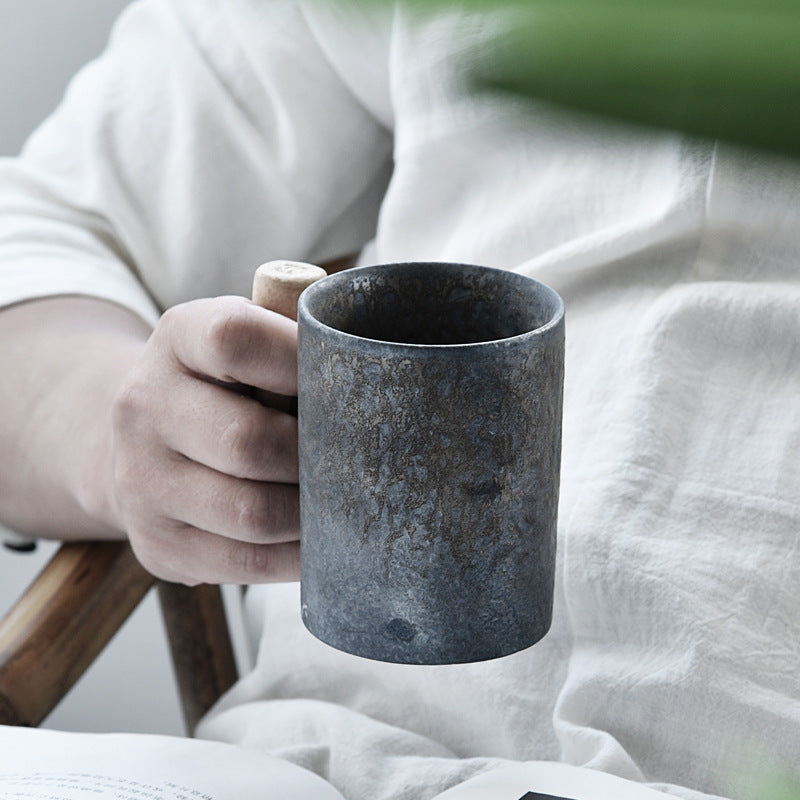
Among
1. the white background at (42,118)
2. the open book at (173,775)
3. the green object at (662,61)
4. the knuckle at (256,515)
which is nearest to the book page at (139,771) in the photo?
the open book at (173,775)

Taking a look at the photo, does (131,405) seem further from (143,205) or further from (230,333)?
(143,205)

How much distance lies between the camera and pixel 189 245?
0.85 m

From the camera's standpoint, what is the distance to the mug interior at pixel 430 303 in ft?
1.38

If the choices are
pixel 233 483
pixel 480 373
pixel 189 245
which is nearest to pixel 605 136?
pixel 480 373

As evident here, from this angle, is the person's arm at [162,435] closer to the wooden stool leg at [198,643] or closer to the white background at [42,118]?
the wooden stool leg at [198,643]

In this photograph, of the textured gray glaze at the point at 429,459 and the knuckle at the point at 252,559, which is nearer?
the textured gray glaze at the point at 429,459

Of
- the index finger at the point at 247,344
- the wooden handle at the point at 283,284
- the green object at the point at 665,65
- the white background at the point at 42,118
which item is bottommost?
the white background at the point at 42,118

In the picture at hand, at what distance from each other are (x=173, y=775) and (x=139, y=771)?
0.02 metres

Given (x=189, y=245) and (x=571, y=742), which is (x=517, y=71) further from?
(x=189, y=245)

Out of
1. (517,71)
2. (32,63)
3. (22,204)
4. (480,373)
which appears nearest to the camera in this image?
(517,71)

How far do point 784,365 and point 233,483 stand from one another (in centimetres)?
28

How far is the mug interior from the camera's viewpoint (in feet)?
1.38

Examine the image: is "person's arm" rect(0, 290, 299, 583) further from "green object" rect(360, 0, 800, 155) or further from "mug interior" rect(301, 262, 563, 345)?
"green object" rect(360, 0, 800, 155)

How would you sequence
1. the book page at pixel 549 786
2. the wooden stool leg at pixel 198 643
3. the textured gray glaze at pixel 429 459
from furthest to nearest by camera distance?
the wooden stool leg at pixel 198 643
the book page at pixel 549 786
the textured gray glaze at pixel 429 459
